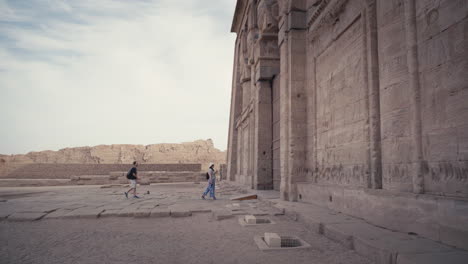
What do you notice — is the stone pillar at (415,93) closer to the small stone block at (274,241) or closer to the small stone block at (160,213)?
the small stone block at (274,241)

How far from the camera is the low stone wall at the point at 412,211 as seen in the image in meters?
2.93

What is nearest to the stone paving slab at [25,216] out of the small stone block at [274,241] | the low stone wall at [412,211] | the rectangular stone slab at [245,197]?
the small stone block at [274,241]

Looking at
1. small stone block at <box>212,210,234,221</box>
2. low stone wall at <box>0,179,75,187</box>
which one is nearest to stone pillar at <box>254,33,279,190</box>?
small stone block at <box>212,210,234,221</box>

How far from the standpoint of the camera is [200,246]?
152 inches

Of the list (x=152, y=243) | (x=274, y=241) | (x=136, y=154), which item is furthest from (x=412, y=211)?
(x=136, y=154)

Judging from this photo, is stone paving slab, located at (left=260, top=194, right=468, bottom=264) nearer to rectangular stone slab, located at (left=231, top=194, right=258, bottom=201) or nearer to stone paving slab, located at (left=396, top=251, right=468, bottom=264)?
stone paving slab, located at (left=396, top=251, right=468, bottom=264)

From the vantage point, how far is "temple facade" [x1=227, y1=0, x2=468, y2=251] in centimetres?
322

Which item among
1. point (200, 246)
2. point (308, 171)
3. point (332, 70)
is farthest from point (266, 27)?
point (200, 246)

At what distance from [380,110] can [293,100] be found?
134 inches

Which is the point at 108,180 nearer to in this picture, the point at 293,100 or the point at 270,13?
the point at 270,13

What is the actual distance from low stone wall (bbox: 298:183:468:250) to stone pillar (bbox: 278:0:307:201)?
2.21 metres

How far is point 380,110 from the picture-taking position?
4.50 meters

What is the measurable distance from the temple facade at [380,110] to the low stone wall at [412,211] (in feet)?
0.04

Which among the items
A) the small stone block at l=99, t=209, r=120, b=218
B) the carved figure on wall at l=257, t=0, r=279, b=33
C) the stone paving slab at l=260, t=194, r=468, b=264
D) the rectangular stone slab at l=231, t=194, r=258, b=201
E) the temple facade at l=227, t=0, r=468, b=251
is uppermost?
the carved figure on wall at l=257, t=0, r=279, b=33
